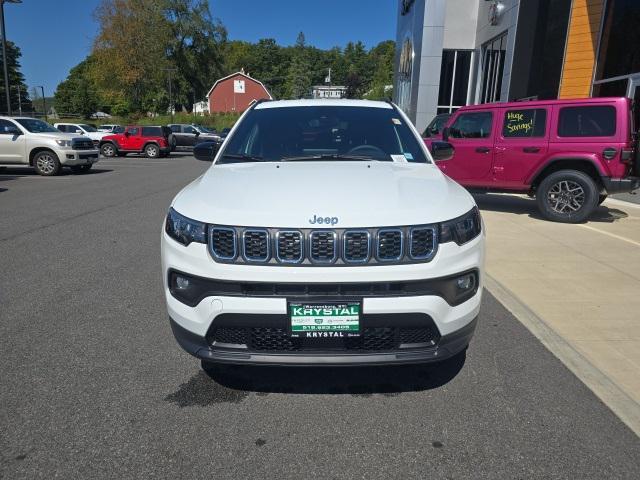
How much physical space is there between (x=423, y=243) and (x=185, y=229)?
1261mm

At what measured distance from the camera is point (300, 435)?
2.44 metres

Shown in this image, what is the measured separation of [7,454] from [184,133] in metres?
28.1

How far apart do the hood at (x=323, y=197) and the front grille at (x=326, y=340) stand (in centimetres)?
54

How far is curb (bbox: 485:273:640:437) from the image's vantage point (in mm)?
2664

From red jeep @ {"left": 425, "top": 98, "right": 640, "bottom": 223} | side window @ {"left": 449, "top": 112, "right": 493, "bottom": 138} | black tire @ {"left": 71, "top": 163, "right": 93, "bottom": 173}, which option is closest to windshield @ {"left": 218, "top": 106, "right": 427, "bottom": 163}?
red jeep @ {"left": 425, "top": 98, "right": 640, "bottom": 223}

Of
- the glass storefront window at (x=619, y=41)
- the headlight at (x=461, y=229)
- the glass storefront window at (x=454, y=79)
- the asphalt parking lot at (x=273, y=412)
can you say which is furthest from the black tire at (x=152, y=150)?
the headlight at (x=461, y=229)

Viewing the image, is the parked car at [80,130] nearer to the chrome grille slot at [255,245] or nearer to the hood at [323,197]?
the hood at [323,197]

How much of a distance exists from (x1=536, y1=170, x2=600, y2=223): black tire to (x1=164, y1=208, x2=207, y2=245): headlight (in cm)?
719

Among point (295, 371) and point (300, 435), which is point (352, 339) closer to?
point (300, 435)

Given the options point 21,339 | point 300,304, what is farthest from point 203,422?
point 21,339

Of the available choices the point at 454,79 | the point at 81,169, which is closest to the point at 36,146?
the point at 81,169

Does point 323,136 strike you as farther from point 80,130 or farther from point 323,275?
point 80,130

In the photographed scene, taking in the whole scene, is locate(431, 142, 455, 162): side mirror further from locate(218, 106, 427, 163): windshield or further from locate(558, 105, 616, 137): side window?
locate(558, 105, 616, 137): side window

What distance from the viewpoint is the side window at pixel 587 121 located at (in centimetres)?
736
